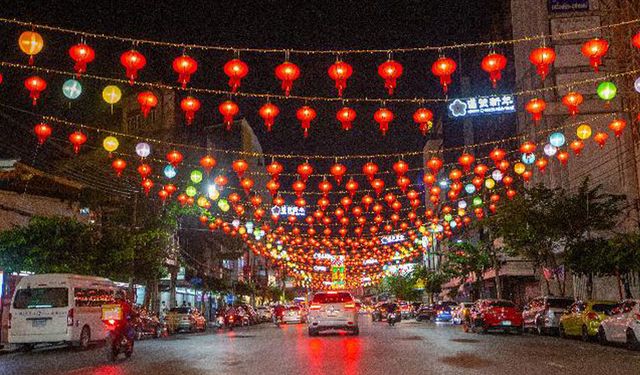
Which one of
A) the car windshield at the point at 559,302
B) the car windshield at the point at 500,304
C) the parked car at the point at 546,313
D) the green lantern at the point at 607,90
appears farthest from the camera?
the car windshield at the point at 500,304

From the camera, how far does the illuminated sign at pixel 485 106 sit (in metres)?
46.7

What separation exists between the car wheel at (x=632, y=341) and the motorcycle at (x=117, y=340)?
13.4 m

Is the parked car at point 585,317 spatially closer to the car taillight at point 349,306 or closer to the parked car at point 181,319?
the car taillight at point 349,306

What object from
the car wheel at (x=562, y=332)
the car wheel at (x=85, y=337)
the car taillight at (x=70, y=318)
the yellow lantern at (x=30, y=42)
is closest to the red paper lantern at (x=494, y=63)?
the yellow lantern at (x=30, y=42)

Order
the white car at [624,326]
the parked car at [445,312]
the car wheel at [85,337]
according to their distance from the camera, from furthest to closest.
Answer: the parked car at [445,312]
the car wheel at [85,337]
the white car at [624,326]

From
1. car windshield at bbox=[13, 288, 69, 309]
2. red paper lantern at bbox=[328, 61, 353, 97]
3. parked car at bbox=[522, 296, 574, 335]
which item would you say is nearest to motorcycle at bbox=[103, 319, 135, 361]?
car windshield at bbox=[13, 288, 69, 309]

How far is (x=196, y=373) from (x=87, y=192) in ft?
81.6

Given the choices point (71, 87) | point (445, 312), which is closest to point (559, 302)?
point (445, 312)

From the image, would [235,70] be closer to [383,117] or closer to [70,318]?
[383,117]

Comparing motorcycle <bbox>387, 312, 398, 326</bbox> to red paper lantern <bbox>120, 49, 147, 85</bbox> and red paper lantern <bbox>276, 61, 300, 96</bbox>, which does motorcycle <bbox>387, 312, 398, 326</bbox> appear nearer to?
red paper lantern <bbox>276, 61, 300, 96</bbox>

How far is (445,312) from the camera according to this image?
1893 inches

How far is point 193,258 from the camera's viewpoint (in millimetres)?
57031

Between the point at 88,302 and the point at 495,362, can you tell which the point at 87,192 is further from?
the point at 495,362

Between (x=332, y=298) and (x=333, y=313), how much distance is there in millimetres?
654
